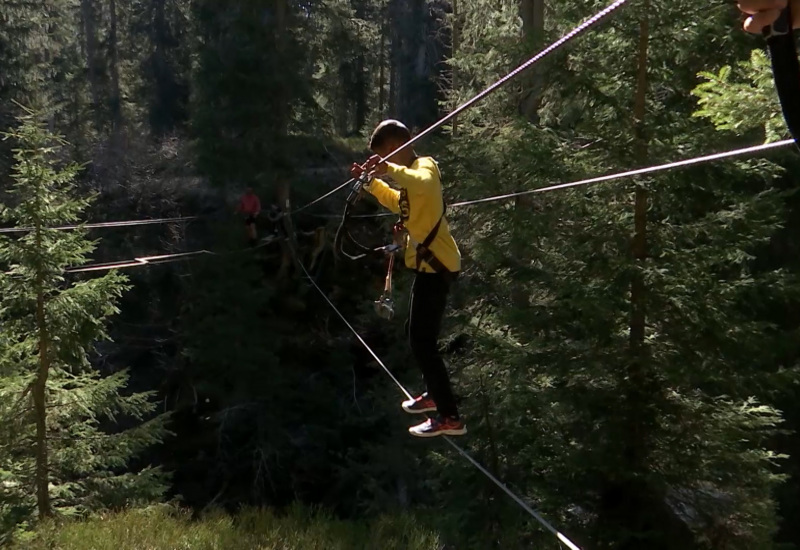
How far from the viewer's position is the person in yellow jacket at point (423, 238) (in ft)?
14.2

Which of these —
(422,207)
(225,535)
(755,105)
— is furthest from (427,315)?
(225,535)

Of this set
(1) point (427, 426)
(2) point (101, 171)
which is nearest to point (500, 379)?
(1) point (427, 426)

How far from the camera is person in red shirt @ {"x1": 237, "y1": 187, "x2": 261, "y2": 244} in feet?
59.9

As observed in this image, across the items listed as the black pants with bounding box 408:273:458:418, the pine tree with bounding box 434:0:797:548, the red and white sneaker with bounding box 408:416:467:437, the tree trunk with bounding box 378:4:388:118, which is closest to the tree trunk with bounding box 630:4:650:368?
the pine tree with bounding box 434:0:797:548

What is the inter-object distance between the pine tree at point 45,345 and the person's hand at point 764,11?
9.42 m

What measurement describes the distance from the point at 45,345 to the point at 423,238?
708 centimetres

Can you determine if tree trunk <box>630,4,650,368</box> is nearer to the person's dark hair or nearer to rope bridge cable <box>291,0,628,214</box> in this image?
rope bridge cable <box>291,0,628,214</box>

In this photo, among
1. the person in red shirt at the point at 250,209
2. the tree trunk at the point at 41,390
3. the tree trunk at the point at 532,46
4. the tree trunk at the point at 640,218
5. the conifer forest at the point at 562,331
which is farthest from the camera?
the person in red shirt at the point at 250,209

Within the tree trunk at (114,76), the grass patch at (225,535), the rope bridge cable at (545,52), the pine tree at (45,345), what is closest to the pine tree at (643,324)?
the grass patch at (225,535)

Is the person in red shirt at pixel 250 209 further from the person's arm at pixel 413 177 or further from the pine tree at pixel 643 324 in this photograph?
the person's arm at pixel 413 177

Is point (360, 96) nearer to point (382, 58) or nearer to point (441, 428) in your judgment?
point (382, 58)

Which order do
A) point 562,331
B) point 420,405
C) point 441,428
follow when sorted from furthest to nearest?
point 562,331
point 420,405
point 441,428

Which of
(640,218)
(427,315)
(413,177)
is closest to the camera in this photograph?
(413,177)

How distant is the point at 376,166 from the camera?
15.0ft
